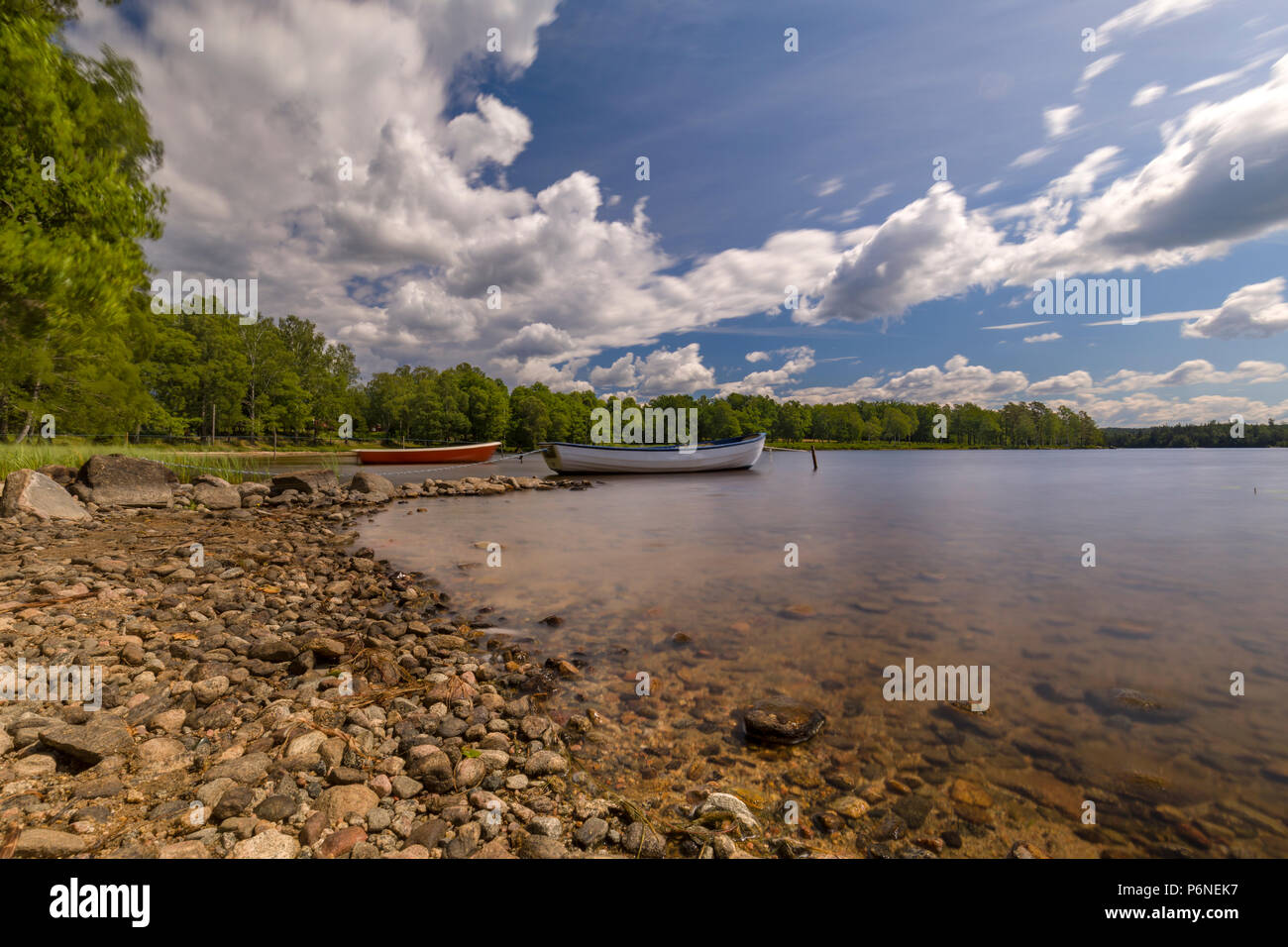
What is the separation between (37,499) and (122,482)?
444cm

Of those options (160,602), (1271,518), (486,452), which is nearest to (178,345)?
(486,452)

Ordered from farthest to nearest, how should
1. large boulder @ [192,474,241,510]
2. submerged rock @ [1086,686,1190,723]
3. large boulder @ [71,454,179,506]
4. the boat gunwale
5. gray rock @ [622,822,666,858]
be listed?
1. the boat gunwale
2. large boulder @ [192,474,241,510]
3. large boulder @ [71,454,179,506]
4. submerged rock @ [1086,686,1190,723]
5. gray rock @ [622,822,666,858]

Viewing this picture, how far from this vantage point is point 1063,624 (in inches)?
324

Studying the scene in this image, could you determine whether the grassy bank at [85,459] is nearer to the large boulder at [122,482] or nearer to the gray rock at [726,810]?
the large boulder at [122,482]

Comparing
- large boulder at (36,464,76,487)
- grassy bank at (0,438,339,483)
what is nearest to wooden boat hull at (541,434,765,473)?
grassy bank at (0,438,339,483)

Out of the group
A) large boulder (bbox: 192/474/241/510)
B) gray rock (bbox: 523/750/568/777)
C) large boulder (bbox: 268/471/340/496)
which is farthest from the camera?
large boulder (bbox: 268/471/340/496)

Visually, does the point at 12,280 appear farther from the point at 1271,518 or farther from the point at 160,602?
the point at 1271,518

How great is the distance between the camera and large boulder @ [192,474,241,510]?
56.3 ft

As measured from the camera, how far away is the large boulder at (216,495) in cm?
1717

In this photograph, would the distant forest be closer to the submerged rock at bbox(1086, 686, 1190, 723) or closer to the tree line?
the tree line

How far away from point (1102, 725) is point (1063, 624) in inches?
152

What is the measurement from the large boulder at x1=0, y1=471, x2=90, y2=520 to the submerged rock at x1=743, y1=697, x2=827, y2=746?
15764mm

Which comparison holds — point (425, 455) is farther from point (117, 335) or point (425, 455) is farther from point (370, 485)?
point (370, 485)

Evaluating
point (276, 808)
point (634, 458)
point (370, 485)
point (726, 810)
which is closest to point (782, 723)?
point (726, 810)
